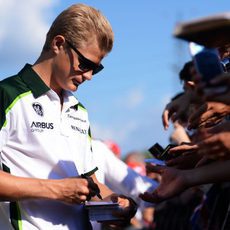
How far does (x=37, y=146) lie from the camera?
A: 164 inches

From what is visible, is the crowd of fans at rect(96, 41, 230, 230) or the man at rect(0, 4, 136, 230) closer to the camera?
the crowd of fans at rect(96, 41, 230, 230)

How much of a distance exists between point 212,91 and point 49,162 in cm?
145

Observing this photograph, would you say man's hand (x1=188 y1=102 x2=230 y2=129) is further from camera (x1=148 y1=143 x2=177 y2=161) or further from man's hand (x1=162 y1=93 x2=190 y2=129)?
camera (x1=148 y1=143 x2=177 y2=161)

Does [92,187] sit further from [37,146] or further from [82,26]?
[82,26]

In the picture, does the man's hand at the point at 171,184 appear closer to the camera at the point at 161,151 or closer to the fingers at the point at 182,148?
the fingers at the point at 182,148

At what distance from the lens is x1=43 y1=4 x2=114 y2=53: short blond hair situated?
4375 millimetres

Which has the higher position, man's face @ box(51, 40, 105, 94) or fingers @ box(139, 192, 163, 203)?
man's face @ box(51, 40, 105, 94)

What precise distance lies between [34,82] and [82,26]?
1.42ft

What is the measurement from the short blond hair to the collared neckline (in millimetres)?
212

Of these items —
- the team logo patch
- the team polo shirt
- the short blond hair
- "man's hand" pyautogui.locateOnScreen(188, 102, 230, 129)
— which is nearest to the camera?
"man's hand" pyautogui.locateOnScreen(188, 102, 230, 129)

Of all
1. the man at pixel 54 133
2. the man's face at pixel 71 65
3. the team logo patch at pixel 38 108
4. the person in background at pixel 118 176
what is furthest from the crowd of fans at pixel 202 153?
the person in background at pixel 118 176

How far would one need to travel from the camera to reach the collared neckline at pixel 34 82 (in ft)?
14.0

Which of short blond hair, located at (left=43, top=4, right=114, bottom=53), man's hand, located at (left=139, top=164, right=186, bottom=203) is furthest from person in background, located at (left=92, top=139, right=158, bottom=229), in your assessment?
man's hand, located at (left=139, top=164, right=186, bottom=203)

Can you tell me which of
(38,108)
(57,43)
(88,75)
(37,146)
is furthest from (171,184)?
(57,43)
